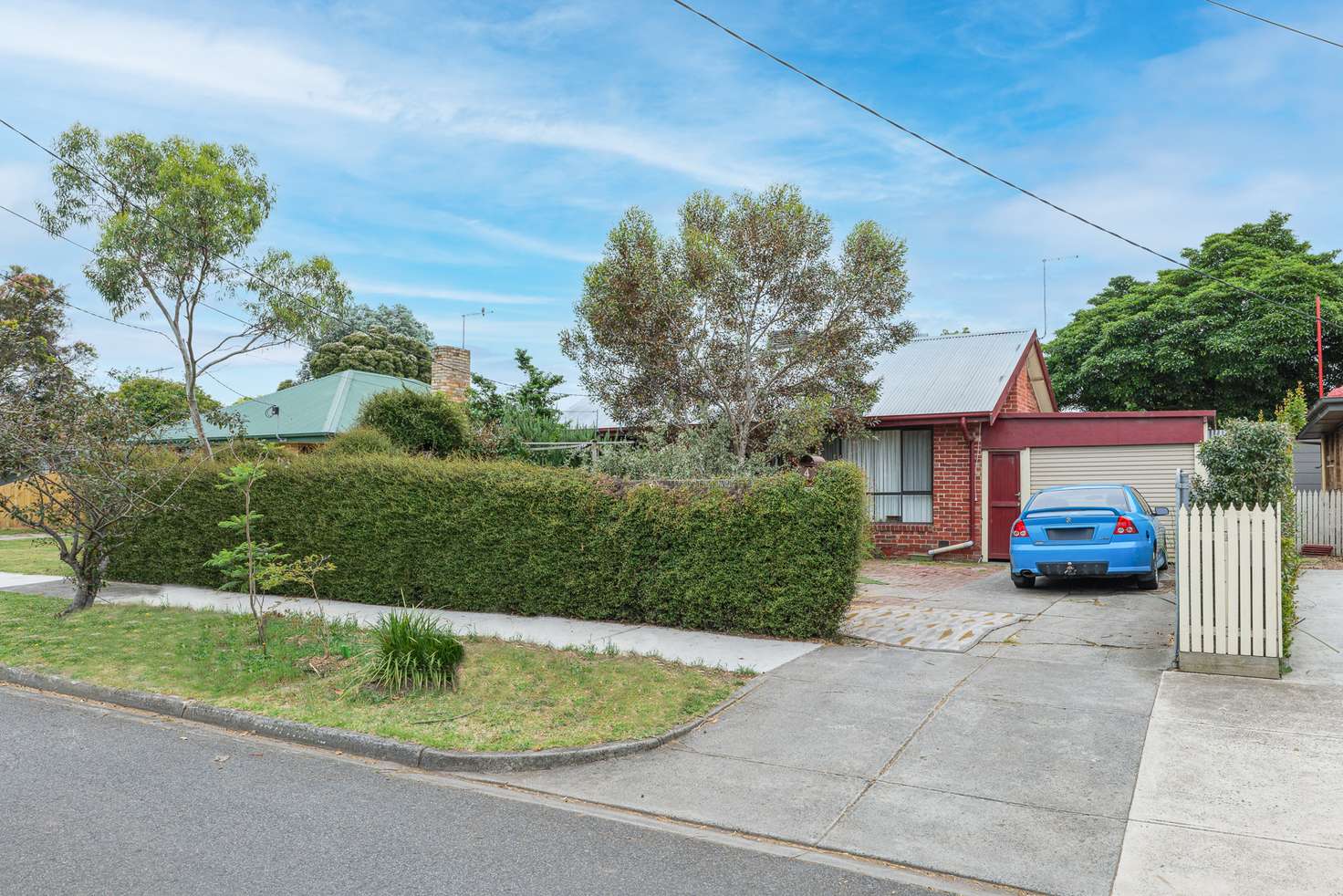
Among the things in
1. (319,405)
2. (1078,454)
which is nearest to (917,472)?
(1078,454)

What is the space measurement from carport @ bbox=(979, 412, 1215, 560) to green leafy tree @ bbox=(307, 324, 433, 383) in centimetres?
2682

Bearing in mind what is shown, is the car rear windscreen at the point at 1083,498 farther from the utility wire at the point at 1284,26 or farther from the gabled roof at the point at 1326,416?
the gabled roof at the point at 1326,416

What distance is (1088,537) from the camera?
11.6m

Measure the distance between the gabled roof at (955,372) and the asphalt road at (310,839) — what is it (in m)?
12.4

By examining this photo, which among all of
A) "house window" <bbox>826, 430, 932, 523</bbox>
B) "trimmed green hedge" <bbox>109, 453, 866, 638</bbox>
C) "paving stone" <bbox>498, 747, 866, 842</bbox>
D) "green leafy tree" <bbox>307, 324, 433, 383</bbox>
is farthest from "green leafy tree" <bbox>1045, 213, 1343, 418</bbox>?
"paving stone" <bbox>498, 747, 866, 842</bbox>

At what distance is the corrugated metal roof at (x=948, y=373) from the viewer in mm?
16781

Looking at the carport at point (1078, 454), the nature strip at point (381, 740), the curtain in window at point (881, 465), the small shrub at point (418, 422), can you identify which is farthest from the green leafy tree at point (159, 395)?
the carport at point (1078, 454)

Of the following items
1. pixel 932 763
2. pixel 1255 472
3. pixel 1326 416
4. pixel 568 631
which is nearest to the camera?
pixel 932 763

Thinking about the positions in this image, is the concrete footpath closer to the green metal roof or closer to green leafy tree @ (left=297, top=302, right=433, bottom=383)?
the green metal roof

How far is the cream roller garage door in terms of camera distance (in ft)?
50.5

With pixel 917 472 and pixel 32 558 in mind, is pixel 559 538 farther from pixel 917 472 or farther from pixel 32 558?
pixel 32 558

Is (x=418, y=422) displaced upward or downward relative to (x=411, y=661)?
upward

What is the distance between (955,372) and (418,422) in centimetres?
1041

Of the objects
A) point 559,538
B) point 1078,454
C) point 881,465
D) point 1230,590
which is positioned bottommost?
point 1230,590
